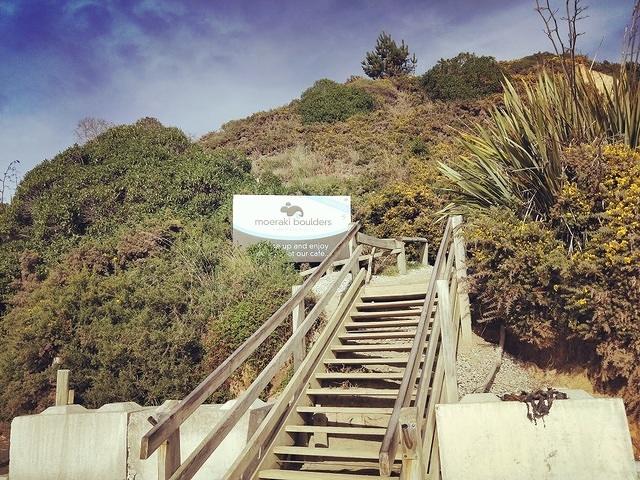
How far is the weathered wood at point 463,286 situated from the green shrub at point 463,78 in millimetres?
17604

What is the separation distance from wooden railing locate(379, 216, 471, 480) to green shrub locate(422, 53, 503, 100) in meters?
17.8

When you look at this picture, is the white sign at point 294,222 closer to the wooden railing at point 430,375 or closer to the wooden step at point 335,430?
the wooden railing at point 430,375

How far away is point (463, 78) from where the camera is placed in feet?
80.8

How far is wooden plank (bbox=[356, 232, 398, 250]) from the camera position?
8719mm

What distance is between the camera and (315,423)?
5867 mm

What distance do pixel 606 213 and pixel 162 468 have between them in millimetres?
4843

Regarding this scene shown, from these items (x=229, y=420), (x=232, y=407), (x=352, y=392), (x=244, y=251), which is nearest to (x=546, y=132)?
(x=352, y=392)

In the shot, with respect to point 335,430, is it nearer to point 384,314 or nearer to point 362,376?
point 362,376

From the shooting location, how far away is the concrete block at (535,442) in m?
4.19

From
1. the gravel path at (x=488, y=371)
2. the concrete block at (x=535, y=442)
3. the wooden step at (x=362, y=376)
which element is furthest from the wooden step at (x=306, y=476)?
the gravel path at (x=488, y=371)

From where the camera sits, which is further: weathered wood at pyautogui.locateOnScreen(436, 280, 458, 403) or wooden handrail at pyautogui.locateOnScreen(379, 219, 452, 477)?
weathered wood at pyautogui.locateOnScreen(436, 280, 458, 403)

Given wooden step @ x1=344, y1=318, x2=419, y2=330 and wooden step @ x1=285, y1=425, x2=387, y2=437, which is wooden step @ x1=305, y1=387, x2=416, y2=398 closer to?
wooden step @ x1=285, y1=425, x2=387, y2=437

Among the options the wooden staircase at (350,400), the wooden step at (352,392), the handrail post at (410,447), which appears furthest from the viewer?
the wooden step at (352,392)

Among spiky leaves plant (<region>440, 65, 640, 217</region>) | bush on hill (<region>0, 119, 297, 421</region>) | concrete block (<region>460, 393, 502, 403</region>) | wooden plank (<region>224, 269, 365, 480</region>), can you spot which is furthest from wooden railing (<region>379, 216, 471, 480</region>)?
bush on hill (<region>0, 119, 297, 421</region>)
